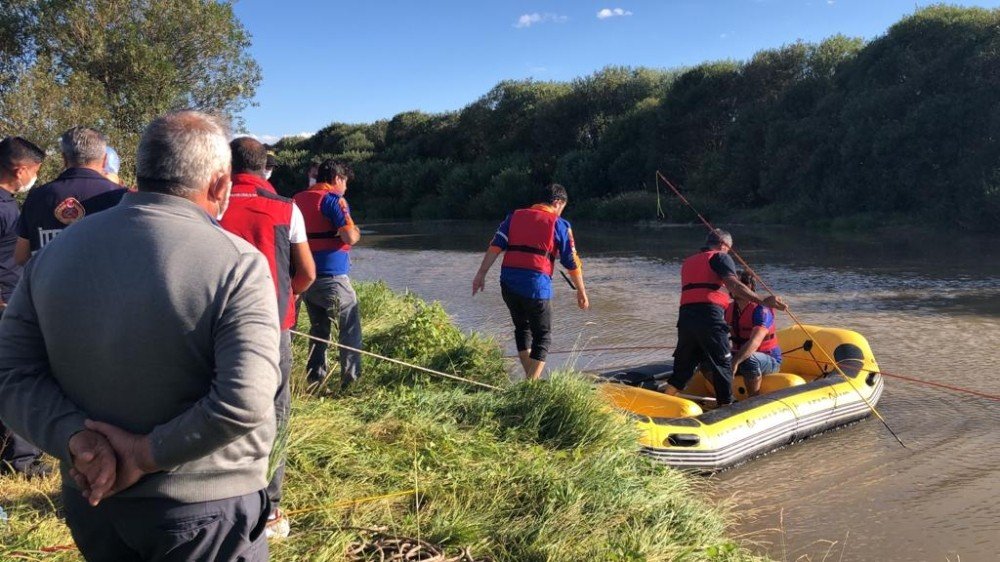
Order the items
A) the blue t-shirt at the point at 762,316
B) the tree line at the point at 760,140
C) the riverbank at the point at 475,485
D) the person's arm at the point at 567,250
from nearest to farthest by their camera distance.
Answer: the riverbank at the point at 475,485, the person's arm at the point at 567,250, the blue t-shirt at the point at 762,316, the tree line at the point at 760,140

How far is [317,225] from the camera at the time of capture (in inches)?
212

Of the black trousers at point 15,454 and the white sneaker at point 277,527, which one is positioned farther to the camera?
the black trousers at point 15,454

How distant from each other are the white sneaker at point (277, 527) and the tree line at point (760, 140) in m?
21.1

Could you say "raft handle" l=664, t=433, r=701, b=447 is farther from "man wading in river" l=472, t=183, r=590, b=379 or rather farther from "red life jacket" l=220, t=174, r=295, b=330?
"red life jacket" l=220, t=174, r=295, b=330

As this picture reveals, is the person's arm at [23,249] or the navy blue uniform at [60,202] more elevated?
the navy blue uniform at [60,202]

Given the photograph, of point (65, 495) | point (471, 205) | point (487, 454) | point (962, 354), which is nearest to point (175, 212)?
point (65, 495)

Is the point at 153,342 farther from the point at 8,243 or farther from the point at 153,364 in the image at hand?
the point at 8,243

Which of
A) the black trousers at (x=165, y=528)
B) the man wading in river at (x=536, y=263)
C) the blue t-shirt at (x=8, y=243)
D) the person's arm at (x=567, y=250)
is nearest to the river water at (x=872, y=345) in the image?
the man wading in river at (x=536, y=263)

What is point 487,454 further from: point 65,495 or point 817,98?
point 817,98

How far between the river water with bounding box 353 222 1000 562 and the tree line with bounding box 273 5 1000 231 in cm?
280

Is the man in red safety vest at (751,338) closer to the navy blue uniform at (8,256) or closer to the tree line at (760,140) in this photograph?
the navy blue uniform at (8,256)

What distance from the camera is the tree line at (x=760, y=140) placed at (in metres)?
21.7

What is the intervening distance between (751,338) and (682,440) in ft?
5.40

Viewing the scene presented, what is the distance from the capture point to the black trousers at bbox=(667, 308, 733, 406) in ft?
→ 19.4
